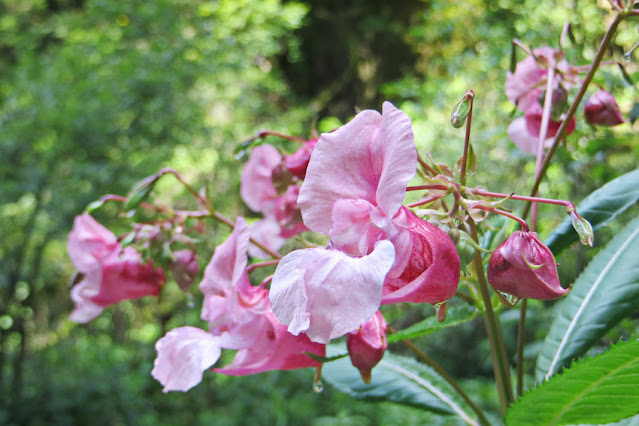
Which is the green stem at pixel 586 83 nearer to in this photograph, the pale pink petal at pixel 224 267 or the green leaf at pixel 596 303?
the green leaf at pixel 596 303

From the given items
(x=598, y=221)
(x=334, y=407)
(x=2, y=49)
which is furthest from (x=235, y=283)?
(x=2, y=49)

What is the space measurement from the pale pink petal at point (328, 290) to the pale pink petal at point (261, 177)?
0.33 m

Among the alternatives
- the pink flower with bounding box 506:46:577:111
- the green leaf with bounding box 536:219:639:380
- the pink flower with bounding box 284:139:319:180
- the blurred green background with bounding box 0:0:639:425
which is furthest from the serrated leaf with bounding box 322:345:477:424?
the blurred green background with bounding box 0:0:639:425

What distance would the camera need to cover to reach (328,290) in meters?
0.36

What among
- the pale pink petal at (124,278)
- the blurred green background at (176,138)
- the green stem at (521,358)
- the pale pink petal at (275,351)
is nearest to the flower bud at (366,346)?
the pale pink petal at (275,351)

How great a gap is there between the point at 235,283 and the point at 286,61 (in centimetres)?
598

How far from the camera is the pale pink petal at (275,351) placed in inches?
20.0

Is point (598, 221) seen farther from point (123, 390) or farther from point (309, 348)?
point (123, 390)

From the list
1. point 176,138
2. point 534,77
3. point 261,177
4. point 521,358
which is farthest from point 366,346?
point 176,138

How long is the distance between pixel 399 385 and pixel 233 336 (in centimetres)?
33

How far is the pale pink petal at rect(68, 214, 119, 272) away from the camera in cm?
69

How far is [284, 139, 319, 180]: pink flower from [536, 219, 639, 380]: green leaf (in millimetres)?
366

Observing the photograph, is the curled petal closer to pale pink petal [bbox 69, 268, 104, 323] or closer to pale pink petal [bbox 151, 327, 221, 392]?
pale pink petal [bbox 151, 327, 221, 392]

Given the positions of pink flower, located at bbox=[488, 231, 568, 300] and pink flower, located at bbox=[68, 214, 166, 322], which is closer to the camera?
pink flower, located at bbox=[488, 231, 568, 300]
